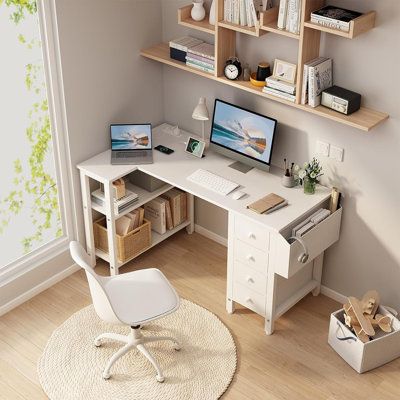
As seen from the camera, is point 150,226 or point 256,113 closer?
point 256,113

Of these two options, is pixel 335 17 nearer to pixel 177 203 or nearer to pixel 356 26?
pixel 356 26

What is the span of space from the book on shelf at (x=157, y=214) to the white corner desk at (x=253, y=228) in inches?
5.1

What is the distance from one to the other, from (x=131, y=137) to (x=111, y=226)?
600 millimetres

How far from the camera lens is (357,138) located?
3.92 metres

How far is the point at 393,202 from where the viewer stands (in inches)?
154

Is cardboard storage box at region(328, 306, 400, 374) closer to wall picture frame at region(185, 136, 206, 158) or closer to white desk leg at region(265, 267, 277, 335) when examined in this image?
white desk leg at region(265, 267, 277, 335)

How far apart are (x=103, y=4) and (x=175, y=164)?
3.51ft

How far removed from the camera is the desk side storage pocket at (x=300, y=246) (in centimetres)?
382

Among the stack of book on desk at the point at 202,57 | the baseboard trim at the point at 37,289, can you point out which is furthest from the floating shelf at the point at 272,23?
the baseboard trim at the point at 37,289

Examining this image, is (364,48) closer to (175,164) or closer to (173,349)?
(175,164)

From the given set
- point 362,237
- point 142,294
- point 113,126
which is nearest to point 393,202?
point 362,237

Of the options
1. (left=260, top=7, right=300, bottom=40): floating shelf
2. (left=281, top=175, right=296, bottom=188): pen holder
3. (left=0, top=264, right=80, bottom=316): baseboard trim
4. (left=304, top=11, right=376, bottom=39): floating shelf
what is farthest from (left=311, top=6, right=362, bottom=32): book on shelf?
(left=0, top=264, right=80, bottom=316): baseboard trim

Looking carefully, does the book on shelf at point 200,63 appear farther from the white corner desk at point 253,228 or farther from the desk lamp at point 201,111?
the white corner desk at point 253,228

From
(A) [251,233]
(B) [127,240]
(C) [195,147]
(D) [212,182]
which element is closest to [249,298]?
(A) [251,233]
